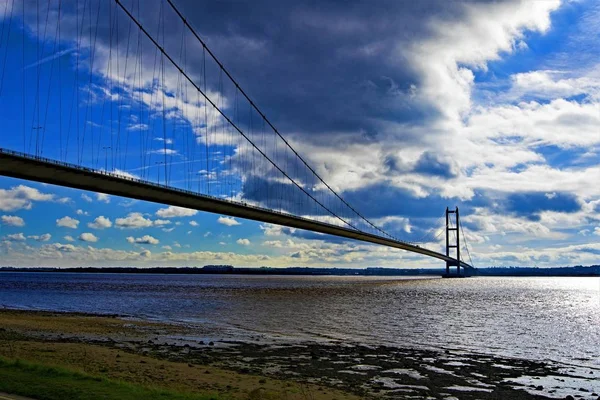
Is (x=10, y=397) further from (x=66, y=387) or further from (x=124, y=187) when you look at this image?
(x=124, y=187)

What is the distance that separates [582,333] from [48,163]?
37706mm

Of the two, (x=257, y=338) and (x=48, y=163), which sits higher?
(x=48, y=163)

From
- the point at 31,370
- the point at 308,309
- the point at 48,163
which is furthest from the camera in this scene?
the point at 308,309

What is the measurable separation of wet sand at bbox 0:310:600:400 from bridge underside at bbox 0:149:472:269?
17.5 metres

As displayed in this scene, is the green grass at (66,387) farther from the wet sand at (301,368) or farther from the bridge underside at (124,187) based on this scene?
the bridge underside at (124,187)

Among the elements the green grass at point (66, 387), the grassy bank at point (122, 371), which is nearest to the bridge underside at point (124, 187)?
the grassy bank at point (122, 371)

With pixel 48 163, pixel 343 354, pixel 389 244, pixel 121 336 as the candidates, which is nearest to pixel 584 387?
pixel 343 354

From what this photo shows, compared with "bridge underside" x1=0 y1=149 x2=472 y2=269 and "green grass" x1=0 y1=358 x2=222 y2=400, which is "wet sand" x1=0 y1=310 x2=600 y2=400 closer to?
"green grass" x1=0 y1=358 x2=222 y2=400

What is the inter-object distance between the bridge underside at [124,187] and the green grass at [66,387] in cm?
2960

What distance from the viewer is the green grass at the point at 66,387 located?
34.8ft

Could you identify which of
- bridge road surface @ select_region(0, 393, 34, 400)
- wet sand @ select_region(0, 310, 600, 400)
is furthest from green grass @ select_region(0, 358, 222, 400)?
wet sand @ select_region(0, 310, 600, 400)

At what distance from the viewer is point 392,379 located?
55.9 ft

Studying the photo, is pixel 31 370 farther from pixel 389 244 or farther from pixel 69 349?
pixel 389 244

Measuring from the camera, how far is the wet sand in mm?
15102
